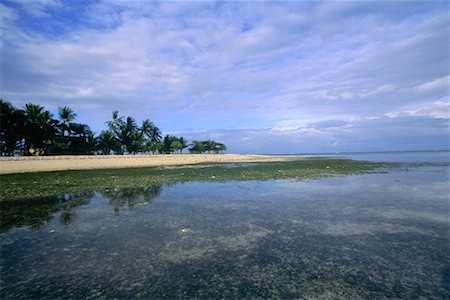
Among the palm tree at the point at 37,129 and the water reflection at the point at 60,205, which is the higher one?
the palm tree at the point at 37,129

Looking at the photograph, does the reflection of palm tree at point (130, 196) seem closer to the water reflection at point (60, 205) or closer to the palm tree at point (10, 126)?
the water reflection at point (60, 205)

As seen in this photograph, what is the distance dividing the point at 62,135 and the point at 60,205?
5322 cm

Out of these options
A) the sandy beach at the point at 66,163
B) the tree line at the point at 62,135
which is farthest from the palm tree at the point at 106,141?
the sandy beach at the point at 66,163

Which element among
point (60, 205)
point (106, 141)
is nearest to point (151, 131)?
point (106, 141)

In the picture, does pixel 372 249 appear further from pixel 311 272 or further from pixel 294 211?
pixel 294 211

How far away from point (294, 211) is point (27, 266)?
26.5 ft

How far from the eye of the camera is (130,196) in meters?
12.7

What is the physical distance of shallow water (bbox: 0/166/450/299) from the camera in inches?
168

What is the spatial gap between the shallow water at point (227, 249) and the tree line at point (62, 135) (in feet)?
151

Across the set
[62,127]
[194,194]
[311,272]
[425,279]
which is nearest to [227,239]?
[311,272]

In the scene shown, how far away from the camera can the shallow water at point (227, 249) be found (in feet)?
14.0

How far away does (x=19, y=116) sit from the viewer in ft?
147

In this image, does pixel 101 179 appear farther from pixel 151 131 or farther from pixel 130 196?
pixel 151 131

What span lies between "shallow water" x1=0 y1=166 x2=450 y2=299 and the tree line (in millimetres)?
45913
